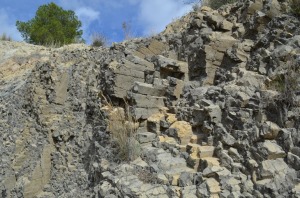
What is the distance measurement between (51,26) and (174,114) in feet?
41.1

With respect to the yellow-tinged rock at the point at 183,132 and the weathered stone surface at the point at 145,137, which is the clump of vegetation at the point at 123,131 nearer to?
the weathered stone surface at the point at 145,137

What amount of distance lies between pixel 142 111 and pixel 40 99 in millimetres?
3065

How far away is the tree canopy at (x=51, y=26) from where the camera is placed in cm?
1670

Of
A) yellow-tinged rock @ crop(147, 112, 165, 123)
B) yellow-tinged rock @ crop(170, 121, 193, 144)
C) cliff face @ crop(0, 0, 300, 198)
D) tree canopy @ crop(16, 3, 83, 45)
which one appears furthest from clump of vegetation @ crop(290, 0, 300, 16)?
tree canopy @ crop(16, 3, 83, 45)

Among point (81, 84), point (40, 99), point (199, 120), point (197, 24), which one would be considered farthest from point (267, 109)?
point (40, 99)

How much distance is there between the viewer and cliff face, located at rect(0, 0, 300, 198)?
4.56 metres

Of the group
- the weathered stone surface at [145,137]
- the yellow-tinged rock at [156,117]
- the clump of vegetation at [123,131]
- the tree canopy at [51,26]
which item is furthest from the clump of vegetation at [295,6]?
the tree canopy at [51,26]

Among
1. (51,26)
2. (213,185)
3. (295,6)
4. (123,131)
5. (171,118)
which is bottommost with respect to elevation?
(213,185)

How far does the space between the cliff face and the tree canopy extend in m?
7.47

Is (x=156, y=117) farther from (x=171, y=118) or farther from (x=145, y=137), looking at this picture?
(x=145, y=137)

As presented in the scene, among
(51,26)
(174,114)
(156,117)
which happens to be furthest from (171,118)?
(51,26)

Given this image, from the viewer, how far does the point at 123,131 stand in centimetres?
605

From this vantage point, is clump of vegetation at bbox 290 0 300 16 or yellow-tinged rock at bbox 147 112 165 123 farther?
yellow-tinged rock at bbox 147 112 165 123

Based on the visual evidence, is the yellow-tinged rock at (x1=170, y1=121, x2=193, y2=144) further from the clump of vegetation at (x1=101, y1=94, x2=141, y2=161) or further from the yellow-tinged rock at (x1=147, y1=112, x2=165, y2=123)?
the clump of vegetation at (x1=101, y1=94, x2=141, y2=161)
